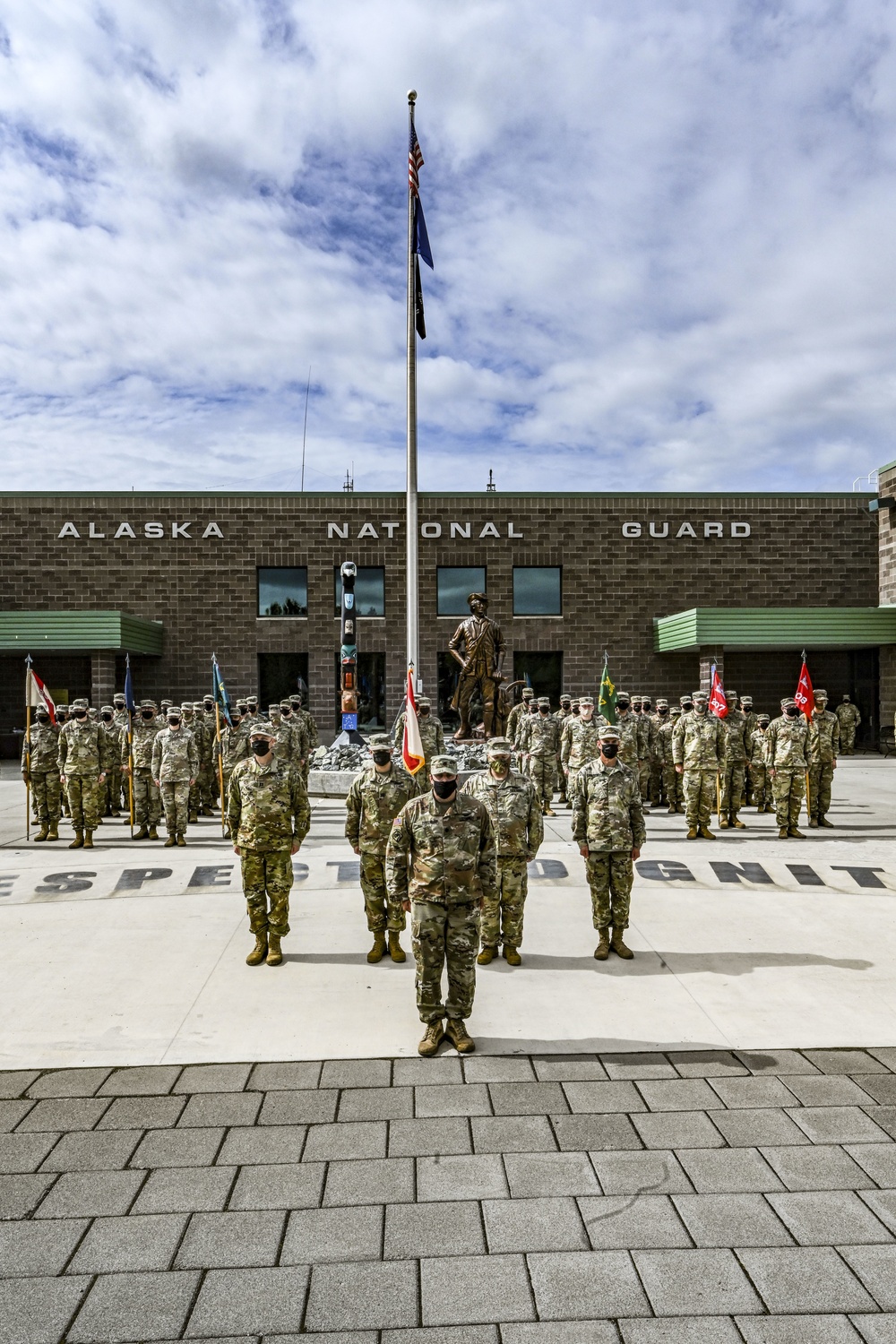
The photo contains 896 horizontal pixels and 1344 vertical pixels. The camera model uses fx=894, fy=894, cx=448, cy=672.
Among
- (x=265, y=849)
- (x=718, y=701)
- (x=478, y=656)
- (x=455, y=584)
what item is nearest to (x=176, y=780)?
(x=265, y=849)

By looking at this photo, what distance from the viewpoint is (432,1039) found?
A: 545cm

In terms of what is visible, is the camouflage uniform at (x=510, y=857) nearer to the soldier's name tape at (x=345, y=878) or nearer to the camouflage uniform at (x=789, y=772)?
the soldier's name tape at (x=345, y=878)

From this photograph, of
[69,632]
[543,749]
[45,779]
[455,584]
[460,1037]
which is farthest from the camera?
[455,584]

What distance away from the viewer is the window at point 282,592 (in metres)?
26.8

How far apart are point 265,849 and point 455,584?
20.4m

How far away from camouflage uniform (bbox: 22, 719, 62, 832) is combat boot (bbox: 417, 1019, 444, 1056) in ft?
29.5

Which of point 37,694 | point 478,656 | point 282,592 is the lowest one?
point 37,694

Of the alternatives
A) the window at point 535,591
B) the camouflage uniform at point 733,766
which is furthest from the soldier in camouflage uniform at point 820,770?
the window at point 535,591

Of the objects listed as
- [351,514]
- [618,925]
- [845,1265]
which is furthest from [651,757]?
[351,514]

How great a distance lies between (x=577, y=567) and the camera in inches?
1067

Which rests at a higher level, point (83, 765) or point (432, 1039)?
point (83, 765)

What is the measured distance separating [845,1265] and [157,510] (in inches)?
1032

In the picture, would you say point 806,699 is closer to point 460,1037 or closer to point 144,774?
point 460,1037

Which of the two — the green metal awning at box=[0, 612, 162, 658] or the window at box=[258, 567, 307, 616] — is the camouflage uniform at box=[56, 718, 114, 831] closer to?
the green metal awning at box=[0, 612, 162, 658]
